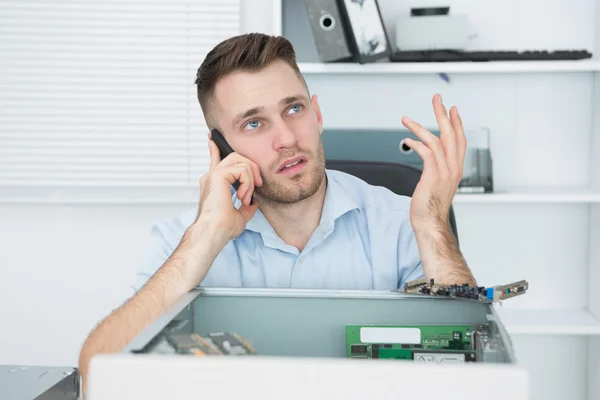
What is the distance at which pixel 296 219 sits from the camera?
177cm

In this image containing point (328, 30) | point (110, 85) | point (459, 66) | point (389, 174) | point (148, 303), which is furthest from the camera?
point (110, 85)

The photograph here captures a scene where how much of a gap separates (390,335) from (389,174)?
1001 millimetres

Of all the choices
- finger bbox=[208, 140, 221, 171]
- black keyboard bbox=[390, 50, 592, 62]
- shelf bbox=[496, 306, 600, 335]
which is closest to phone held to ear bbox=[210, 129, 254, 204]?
finger bbox=[208, 140, 221, 171]

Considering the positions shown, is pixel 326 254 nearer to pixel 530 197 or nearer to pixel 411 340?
pixel 411 340

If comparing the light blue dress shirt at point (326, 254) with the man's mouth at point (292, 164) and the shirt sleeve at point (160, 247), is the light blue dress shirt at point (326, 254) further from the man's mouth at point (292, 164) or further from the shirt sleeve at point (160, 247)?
the man's mouth at point (292, 164)

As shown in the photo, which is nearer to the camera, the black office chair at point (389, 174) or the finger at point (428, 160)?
the finger at point (428, 160)

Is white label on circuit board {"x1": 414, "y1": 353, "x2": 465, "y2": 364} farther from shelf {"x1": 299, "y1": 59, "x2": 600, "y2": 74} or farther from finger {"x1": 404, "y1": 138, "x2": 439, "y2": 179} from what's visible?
shelf {"x1": 299, "y1": 59, "x2": 600, "y2": 74}

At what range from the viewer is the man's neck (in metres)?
1.76

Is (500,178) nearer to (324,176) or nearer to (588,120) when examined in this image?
(588,120)

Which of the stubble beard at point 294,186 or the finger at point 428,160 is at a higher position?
the finger at point 428,160

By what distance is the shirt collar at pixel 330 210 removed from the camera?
5.68 feet

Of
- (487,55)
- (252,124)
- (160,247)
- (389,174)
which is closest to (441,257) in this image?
(389,174)

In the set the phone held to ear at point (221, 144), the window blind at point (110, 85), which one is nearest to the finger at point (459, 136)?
the phone held to ear at point (221, 144)

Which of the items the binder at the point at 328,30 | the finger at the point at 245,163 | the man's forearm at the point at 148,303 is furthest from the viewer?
the binder at the point at 328,30
